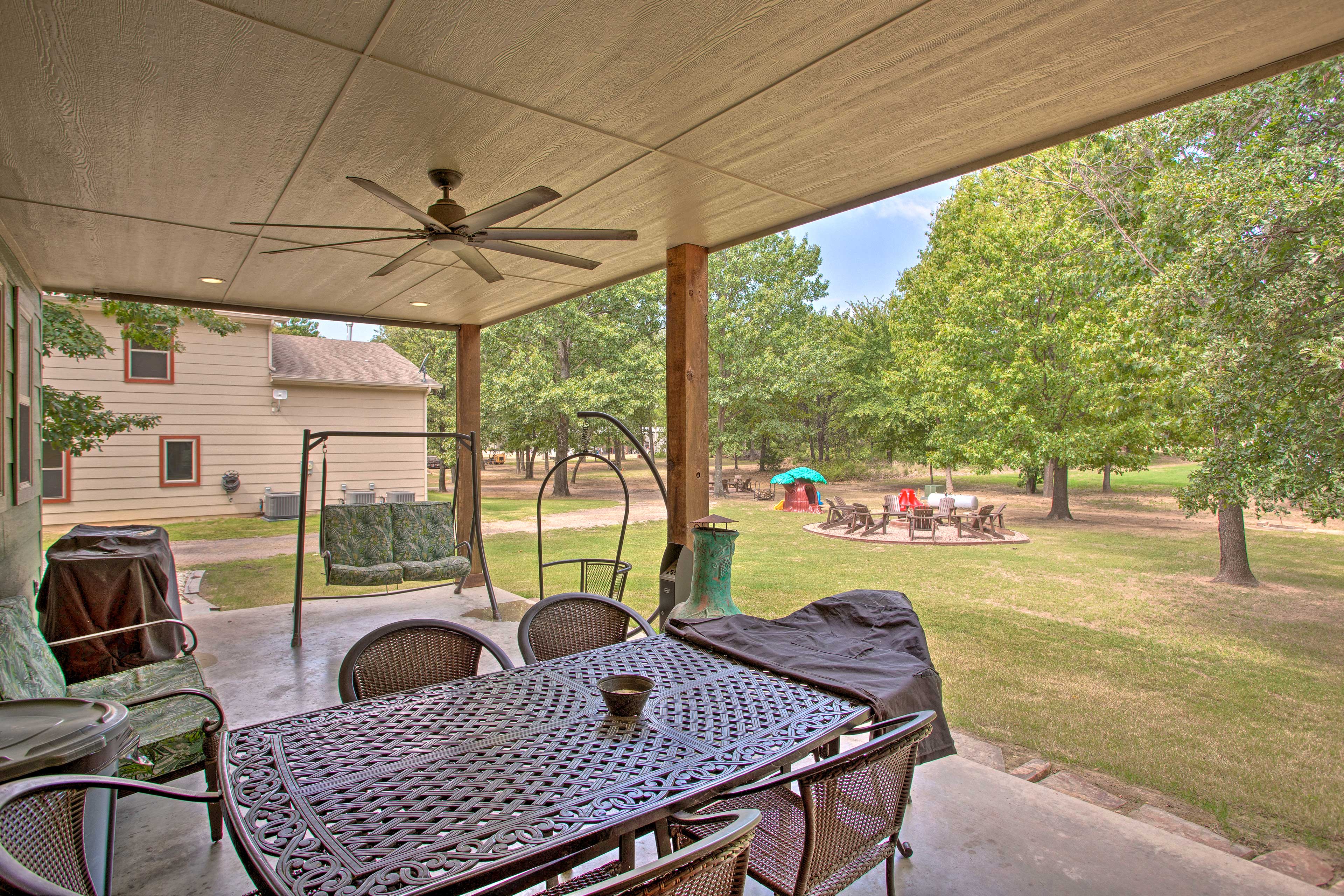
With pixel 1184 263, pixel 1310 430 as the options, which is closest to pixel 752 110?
pixel 1310 430

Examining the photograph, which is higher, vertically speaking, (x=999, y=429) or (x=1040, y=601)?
(x=999, y=429)

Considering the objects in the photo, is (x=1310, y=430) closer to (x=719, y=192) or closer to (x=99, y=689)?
(x=719, y=192)

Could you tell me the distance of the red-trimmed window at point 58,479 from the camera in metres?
9.03

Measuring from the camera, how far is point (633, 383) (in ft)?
49.8

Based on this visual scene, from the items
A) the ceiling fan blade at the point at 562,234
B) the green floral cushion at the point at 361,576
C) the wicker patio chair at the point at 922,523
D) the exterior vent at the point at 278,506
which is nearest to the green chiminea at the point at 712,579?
the ceiling fan blade at the point at 562,234

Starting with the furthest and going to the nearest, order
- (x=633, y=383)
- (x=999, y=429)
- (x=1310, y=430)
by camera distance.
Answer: (x=633, y=383) < (x=999, y=429) < (x=1310, y=430)

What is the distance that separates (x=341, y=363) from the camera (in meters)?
12.0

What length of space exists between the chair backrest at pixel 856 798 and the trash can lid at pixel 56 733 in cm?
147

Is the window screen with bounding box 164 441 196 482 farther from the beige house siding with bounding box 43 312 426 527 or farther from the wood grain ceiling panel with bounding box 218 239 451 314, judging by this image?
the wood grain ceiling panel with bounding box 218 239 451 314

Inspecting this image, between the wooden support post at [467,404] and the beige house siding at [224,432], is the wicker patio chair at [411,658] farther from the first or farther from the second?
the beige house siding at [224,432]

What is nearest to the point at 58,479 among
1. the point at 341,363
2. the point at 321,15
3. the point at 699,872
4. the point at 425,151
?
the point at 341,363

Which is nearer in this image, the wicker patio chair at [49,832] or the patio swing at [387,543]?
the wicker patio chair at [49,832]

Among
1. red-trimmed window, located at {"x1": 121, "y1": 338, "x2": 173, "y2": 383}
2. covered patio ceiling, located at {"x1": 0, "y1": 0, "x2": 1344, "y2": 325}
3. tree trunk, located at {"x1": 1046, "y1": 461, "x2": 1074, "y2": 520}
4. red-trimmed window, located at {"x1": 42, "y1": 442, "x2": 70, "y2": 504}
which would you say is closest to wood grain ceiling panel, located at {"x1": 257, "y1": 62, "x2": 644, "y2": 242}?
covered patio ceiling, located at {"x1": 0, "y1": 0, "x2": 1344, "y2": 325}

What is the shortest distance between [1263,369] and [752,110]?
4.97 meters
